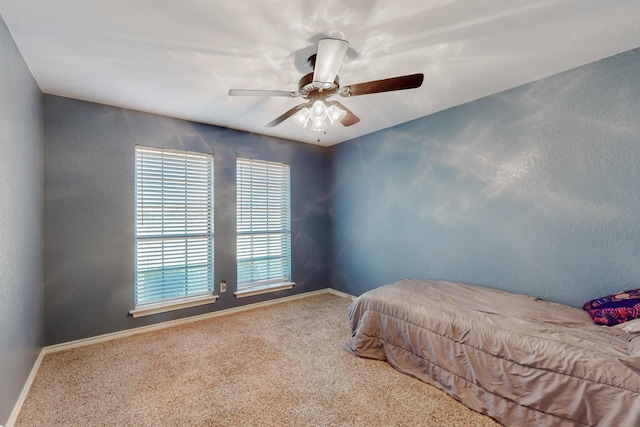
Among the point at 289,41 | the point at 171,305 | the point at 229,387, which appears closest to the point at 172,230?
the point at 171,305

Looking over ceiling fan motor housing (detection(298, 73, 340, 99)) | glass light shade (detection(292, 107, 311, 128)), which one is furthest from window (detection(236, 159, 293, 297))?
ceiling fan motor housing (detection(298, 73, 340, 99))

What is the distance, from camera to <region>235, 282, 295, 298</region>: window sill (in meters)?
3.74

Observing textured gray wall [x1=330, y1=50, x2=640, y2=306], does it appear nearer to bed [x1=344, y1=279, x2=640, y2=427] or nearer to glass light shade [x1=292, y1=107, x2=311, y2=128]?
bed [x1=344, y1=279, x2=640, y2=427]

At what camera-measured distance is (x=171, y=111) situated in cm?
307

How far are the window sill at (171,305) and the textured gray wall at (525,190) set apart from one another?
2260 millimetres

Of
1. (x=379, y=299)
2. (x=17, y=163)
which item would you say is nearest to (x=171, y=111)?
(x=17, y=163)

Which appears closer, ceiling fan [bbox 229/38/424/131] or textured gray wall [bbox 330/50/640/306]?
ceiling fan [bbox 229/38/424/131]

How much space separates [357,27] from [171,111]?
235 cm

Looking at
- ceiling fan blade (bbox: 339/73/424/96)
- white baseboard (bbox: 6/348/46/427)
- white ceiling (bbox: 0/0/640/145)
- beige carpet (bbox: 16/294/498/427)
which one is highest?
white ceiling (bbox: 0/0/640/145)

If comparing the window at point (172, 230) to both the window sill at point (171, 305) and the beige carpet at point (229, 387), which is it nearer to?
the window sill at point (171, 305)

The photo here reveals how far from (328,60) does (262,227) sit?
110 inches

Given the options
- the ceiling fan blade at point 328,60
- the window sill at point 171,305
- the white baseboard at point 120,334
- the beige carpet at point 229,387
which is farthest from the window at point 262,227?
the ceiling fan blade at point 328,60

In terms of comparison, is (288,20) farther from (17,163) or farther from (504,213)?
(504,213)

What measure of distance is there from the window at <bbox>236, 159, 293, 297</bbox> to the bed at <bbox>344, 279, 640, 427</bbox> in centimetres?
179
